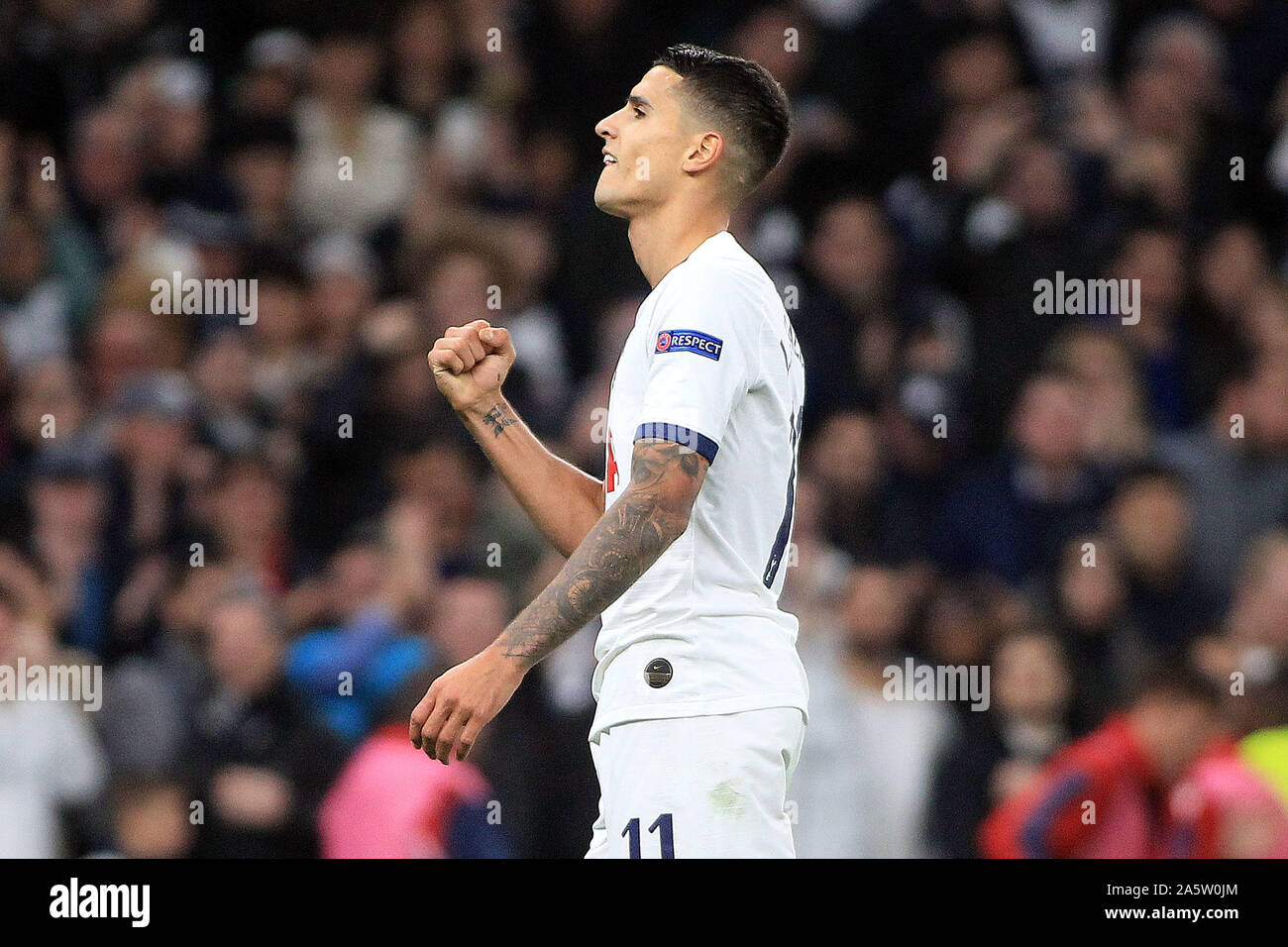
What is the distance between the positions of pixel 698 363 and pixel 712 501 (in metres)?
0.24

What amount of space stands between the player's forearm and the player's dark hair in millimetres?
603

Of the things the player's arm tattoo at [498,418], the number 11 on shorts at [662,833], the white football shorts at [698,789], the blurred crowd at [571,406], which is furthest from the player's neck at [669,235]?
the blurred crowd at [571,406]

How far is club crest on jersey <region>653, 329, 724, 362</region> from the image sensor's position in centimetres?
296

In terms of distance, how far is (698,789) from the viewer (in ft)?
9.59

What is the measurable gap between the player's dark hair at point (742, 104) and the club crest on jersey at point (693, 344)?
47 centimetres

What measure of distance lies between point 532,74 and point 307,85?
34.8 inches

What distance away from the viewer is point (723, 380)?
2.95m

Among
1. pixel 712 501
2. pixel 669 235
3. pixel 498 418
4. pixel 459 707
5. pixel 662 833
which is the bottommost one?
pixel 662 833

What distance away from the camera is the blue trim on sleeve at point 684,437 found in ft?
9.48

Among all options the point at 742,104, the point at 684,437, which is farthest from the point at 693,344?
the point at 742,104

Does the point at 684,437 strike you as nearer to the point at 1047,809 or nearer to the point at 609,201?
the point at 609,201

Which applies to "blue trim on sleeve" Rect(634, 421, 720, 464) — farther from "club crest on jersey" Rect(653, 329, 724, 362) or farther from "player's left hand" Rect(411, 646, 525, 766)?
"player's left hand" Rect(411, 646, 525, 766)
